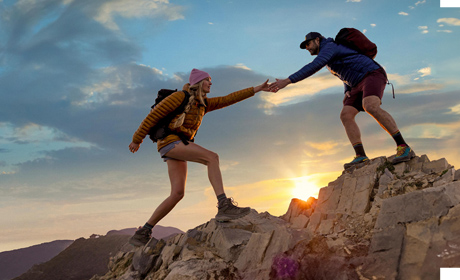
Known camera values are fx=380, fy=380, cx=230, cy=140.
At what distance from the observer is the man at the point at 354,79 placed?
726 centimetres

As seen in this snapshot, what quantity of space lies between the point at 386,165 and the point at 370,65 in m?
1.99

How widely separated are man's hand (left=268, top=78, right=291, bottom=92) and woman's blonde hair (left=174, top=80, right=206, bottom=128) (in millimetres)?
1382

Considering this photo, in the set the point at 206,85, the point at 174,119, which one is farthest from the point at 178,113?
the point at 206,85

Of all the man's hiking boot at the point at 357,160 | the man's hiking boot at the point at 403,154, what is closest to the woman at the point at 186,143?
the man's hiking boot at the point at 357,160

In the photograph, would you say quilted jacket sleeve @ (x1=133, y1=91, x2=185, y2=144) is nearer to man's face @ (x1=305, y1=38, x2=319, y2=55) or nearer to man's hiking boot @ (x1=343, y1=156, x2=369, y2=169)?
man's face @ (x1=305, y1=38, x2=319, y2=55)

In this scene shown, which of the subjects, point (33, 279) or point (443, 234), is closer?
point (443, 234)

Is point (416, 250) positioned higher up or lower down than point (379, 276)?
higher up

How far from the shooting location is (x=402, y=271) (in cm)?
413

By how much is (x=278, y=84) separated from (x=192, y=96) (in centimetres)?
177

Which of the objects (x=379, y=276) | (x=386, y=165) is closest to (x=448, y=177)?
(x=386, y=165)

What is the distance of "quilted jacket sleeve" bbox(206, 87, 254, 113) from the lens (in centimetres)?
740

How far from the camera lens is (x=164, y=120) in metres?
6.93

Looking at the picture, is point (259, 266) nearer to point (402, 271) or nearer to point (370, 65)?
point (402, 271)

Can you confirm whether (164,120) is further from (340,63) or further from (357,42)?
(357,42)
